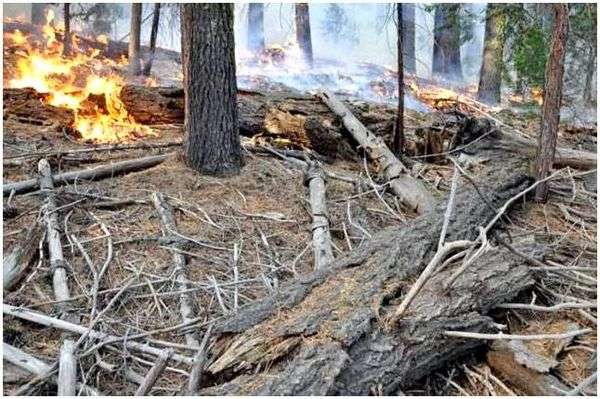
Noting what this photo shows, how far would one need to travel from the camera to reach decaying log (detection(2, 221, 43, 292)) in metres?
2.76

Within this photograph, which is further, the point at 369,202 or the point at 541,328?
the point at 369,202

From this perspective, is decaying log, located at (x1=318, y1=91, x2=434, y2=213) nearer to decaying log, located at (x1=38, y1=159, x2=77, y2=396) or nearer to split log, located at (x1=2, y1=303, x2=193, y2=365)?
split log, located at (x1=2, y1=303, x2=193, y2=365)

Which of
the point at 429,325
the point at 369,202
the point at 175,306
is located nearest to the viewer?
the point at 429,325

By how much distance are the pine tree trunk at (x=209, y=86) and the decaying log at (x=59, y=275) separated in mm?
1096

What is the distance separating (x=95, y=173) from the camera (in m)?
4.04

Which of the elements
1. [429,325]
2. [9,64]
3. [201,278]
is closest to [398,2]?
[201,278]

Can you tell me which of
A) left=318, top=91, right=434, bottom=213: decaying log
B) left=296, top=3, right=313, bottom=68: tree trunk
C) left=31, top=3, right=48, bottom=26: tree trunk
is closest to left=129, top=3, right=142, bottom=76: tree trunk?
left=318, top=91, right=434, bottom=213: decaying log

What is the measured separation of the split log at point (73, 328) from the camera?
2279 millimetres

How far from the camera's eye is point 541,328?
2.38m

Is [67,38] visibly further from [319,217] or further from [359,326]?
[359,326]

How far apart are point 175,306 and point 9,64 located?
6304mm

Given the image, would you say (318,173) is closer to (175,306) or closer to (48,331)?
(175,306)

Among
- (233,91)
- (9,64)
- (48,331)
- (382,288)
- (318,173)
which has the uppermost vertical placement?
(9,64)

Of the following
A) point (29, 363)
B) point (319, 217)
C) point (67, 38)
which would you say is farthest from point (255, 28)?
point (29, 363)
